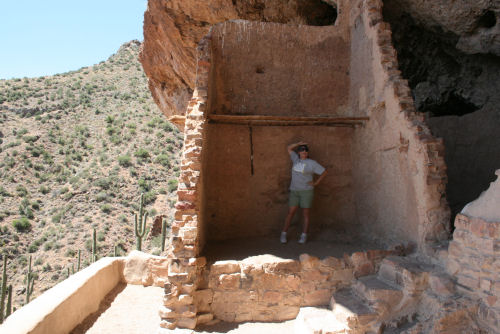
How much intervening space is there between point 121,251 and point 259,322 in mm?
16424

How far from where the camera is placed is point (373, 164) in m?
5.34

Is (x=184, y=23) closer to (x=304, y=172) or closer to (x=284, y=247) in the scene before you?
(x=304, y=172)

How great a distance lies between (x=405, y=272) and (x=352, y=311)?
27.9 inches

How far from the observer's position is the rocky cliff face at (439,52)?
5508 millimetres

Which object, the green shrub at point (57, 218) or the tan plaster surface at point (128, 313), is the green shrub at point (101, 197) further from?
the tan plaster surface at point (128, 313)

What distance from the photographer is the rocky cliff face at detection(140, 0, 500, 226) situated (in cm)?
551

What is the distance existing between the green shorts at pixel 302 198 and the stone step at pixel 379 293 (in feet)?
4.82

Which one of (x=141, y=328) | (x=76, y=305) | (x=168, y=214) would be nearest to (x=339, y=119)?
(x=141, y=328)

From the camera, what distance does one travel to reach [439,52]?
7258 millimetres

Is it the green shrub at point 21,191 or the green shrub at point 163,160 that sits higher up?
the green shrub at point 163,160

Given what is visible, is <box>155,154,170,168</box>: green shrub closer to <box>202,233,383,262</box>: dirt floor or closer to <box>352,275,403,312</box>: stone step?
<box>202,233,383,262</box>: dirt floor

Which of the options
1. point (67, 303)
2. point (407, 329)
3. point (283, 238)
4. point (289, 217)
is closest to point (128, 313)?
point (67, 303)

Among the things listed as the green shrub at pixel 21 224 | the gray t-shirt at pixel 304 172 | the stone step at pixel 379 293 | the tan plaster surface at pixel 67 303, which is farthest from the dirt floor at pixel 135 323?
the green shrub at pixel 21 224

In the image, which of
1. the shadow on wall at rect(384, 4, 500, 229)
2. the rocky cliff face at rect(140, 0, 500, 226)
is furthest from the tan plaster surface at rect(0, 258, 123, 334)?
the rocky cliff face at rect(140, 0, 500, 226)
